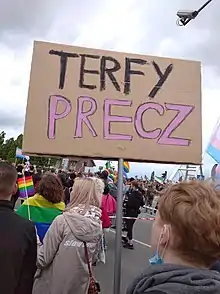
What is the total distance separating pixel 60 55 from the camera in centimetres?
308

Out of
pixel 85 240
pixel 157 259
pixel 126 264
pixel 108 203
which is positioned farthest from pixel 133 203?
pixel 157 259

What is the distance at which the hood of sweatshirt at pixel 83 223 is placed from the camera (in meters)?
3.22

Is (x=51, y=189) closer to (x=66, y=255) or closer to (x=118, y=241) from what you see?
(x=66, y=255)

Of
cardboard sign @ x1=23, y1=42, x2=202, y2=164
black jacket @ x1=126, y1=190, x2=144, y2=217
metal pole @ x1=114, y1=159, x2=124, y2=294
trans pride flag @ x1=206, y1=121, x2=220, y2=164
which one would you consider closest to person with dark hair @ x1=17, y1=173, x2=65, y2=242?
metal pole @ x1=114, y1=159, x2=124, y2=294

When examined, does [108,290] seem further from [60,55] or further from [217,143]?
[60,55]

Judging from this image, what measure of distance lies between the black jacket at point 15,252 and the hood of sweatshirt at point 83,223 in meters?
0.47

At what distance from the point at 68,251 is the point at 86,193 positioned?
0.49 meters

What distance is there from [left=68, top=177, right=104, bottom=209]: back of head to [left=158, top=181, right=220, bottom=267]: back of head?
1813mm

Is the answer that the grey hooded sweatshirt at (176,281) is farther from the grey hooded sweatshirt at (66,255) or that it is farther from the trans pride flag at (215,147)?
the trans pride flag at (215,147)

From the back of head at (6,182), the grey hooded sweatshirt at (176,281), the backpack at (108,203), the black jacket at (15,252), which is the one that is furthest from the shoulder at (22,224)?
the backpack at (108,203)

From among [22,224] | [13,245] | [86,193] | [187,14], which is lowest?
[13,245]

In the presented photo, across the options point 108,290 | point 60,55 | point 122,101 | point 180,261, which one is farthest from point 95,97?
point 108,290

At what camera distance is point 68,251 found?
10.5 feet

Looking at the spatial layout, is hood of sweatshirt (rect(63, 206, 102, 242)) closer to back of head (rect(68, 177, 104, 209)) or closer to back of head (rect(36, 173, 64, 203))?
back of head (rect(68, 177, 104, 209))
